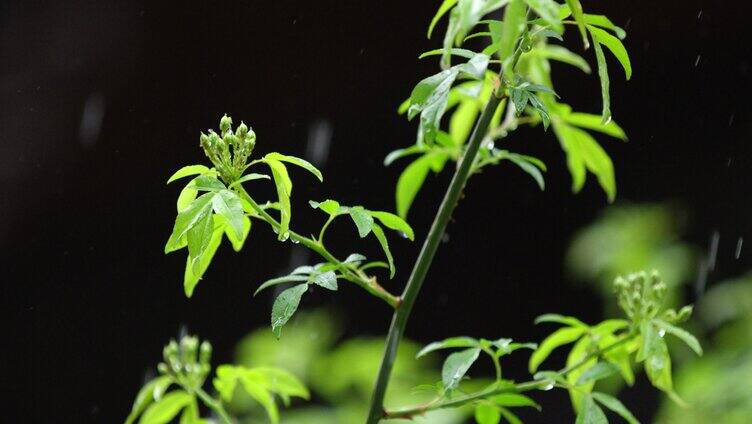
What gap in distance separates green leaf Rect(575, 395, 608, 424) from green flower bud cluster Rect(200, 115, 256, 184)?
0.45 m

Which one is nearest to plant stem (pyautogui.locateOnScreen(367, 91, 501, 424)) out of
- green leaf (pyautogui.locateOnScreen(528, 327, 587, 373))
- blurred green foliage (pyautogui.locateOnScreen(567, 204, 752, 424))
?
green leaf (pyautogui.locateOnScreen(528, 327, 587, 373))

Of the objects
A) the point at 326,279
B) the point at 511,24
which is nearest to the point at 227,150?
the point at 326,279

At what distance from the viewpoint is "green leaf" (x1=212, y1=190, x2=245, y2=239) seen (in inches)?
33.1

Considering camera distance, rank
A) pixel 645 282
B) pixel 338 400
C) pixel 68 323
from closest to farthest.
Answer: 1. pixel 645 282
2. pixel 338 400
3. pixel 68 323

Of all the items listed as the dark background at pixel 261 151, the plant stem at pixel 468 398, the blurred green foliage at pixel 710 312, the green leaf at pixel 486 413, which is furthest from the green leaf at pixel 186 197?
the dark background at pixel 261 151

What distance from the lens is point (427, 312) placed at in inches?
138

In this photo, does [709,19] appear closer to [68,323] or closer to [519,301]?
[519,301]

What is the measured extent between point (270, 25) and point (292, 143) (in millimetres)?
375

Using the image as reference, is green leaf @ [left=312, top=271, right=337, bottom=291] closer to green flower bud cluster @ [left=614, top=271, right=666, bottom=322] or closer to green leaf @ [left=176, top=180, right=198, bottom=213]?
green leaf @ [left=176, top=180, right=198, bottom=213]

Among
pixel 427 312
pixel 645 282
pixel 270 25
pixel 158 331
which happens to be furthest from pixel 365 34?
pixel 645 282

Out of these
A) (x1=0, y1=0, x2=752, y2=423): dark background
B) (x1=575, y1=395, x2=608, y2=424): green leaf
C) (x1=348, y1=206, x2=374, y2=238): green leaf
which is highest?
(x1=348, y1=206, x2=374, y2=238): green leaf

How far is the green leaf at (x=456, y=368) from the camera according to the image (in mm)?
1018

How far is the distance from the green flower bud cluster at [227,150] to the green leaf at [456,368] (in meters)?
0.30

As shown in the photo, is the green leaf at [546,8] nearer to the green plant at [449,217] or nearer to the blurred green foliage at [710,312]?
the green plant at [449,217]
